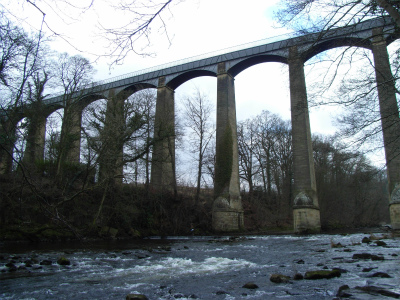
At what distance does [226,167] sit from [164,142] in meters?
5.09

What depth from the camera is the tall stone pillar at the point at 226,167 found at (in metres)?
23.9

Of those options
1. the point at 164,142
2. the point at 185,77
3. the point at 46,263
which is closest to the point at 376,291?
the point at 46,263

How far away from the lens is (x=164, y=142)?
23234 mm

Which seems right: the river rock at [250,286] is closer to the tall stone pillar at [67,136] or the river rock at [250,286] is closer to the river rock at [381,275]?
the river rock at [381,275]

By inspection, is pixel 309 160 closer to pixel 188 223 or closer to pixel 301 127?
pixel 301 127

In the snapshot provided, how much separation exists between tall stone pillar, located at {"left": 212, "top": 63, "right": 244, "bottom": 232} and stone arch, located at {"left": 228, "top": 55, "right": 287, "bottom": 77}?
2.90ft

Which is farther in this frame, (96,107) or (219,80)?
(219,80)

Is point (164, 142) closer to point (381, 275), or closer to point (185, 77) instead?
point (185, 77)

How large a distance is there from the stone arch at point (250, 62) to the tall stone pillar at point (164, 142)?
19.9 ft

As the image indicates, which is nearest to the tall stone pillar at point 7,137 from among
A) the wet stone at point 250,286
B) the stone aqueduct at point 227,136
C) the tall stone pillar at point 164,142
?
the wet stone at point 250,286

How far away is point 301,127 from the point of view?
22703mm

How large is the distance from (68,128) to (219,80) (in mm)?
12650

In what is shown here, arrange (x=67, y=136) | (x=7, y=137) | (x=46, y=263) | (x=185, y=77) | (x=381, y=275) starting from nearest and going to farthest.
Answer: (x=7, y=137), (x=381, y=275), (x=46, y=263), (x=67, y=136), (x=185, y=77)

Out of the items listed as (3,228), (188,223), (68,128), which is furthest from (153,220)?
(3,228)
